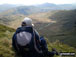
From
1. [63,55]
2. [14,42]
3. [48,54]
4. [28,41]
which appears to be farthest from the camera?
[63,55]

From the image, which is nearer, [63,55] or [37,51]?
[37,51]

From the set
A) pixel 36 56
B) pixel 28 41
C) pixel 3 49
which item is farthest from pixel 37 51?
pixel 3 49

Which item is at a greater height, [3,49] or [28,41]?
[28,41]

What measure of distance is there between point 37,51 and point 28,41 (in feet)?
2.65

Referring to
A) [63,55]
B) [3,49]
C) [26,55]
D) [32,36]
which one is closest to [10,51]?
[3,49]

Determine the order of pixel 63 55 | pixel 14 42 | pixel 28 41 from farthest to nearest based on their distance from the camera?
pixel 63 55
pixel 14 42
pixel 28 41

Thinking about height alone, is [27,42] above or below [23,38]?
below

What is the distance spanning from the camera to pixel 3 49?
885cm

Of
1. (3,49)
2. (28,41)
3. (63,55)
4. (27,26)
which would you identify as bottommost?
(63,55)

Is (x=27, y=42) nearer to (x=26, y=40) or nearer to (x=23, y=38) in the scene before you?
(x=26, y=40)

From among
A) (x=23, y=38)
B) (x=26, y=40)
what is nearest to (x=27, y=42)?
(x=26, y=40)

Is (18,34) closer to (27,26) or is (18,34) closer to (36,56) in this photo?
(27,26)

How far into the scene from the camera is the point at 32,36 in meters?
8.01

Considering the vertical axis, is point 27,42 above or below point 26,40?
below
